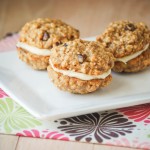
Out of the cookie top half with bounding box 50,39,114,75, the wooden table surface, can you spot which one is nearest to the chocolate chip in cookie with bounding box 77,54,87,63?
the cookie top half with bounding box 50,39,114,75

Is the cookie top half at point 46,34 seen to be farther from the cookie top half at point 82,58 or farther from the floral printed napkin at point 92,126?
the floral printed napkin at point 92,126

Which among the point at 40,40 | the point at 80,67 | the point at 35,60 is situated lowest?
the point at 80,67

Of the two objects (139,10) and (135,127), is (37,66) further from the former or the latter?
(139,10)

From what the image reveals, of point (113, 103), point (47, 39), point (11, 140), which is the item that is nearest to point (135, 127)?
point (113, 103)

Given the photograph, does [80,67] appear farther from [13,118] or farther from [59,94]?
[13,118]

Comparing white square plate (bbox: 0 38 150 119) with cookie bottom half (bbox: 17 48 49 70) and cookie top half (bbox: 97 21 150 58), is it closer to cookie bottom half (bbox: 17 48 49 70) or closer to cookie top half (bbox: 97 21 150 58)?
cookie bottom half (bbox: 17 48 49 70)

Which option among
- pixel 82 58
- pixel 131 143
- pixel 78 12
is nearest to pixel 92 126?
pixel 131 143
